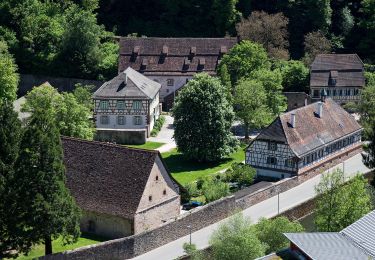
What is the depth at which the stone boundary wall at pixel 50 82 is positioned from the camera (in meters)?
102

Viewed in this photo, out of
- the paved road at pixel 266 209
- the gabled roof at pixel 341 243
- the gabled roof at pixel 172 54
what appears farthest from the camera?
the gabled roof at pixel 172 54

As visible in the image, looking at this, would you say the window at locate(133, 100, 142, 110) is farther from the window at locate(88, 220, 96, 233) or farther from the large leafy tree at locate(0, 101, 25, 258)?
the large leafy tree at locate(0, 101, 25, 258)

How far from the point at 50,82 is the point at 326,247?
61509 millimetres

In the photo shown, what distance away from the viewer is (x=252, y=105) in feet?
279

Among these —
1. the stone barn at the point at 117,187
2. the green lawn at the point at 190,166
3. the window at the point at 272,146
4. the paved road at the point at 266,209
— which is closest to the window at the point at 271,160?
the window at the point at 272,146

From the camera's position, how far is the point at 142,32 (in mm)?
113375

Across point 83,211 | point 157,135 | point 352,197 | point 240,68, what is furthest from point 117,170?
point 240,68

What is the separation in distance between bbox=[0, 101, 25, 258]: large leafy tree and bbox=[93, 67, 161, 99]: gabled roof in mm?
32286

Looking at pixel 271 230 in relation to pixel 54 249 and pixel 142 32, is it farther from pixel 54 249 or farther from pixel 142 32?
pixel 142 32

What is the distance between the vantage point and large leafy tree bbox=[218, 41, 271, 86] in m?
94.1

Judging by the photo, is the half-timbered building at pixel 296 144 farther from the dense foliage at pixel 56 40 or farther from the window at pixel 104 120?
the dense foliage at pixel 56 40

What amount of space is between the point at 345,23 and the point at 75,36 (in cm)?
3313

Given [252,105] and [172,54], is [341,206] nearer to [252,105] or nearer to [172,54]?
[252,105]

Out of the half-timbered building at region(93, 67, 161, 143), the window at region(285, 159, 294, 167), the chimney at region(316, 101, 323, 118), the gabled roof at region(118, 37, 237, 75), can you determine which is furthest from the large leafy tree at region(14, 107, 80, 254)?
the gabled roof at region(118, 37, 237, 75)
